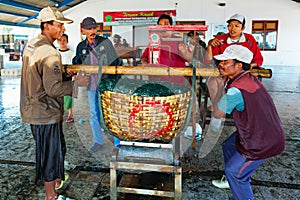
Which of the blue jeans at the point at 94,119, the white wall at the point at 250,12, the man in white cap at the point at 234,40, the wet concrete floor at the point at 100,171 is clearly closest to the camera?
the wet concrete floor at the point at 100,171

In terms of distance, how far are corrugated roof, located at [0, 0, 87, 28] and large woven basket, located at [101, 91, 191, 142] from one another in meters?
8.99

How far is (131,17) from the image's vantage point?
37.8 ft

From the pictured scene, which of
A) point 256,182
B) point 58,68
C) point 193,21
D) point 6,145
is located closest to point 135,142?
point 58,68

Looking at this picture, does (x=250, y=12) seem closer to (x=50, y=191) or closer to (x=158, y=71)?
(x=158, y=71)

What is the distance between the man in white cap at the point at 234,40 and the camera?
7.85 ft

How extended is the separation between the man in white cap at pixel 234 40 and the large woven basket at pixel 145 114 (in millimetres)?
1262

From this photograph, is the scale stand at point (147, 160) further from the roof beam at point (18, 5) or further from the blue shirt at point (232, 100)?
the roof beam at point (18, 5)

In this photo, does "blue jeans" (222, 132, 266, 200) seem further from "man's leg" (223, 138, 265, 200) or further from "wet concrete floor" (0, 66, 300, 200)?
"wet concrete floor" (0, 66, 300, 200)

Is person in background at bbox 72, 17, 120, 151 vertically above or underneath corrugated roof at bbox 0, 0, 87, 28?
underneath

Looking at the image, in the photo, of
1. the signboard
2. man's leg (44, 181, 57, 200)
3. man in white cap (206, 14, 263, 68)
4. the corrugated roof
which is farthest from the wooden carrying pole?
the signboard

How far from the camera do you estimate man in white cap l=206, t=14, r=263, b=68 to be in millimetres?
2393

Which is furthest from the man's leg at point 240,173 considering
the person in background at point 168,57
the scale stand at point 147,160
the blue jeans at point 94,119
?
the blue jeans at point 94,119

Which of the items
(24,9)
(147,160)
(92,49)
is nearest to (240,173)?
(147,160)

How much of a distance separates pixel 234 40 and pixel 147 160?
150cm
